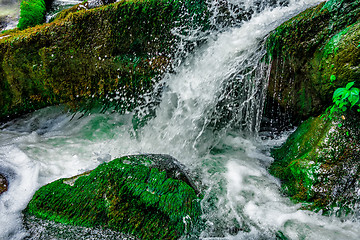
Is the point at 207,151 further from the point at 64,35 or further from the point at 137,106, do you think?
the point at 64,35

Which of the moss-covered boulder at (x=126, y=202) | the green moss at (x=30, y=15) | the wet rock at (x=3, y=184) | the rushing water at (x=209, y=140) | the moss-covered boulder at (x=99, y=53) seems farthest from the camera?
the green moss at (x=30, y=15)

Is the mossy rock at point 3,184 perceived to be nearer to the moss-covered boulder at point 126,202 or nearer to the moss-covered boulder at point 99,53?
the moss-covered boulder at point 126,202

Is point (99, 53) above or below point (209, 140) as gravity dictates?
above

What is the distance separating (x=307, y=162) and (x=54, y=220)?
11.2 ft

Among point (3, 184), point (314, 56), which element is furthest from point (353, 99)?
point (3, 184)

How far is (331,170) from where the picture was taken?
3314 mm

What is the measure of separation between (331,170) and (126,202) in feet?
8.86

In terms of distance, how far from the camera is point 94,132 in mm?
5926

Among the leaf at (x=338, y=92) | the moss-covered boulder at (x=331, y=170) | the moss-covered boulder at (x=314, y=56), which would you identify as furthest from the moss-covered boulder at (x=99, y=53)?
the moss-covered boulder at (x=331, y=170)

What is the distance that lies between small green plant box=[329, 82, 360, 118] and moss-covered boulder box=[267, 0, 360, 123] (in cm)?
13

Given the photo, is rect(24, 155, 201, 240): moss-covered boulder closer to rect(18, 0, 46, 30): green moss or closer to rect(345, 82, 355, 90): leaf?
rect(345, 82, 355, 90): leaf

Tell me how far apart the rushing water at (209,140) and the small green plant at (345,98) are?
134 cm

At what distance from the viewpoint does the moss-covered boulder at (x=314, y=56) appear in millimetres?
3465

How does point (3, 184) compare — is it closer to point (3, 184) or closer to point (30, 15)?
point (3, 184)
